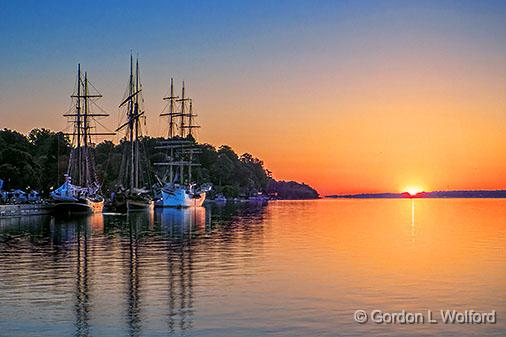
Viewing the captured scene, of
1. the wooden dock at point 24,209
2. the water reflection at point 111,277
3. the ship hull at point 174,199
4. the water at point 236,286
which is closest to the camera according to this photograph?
the water at point 236,286

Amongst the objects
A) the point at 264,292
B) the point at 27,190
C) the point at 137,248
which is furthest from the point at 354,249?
the point at 27,190

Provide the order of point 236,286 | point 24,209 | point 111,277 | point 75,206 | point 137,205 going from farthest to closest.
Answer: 1. point 137,205
2. point 75,206
3. point 24,209
4. point 111,277
5. point 236,286

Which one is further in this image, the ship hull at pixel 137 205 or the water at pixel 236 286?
the ship hull at pixel 137 205

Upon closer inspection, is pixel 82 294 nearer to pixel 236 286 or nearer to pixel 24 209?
pixel 236 286

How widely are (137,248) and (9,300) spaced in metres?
21.0

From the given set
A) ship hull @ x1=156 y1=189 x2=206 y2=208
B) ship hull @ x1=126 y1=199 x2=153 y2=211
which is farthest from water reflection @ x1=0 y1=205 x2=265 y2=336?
ship hull @ x1=156 y1=189 x2=206 y2=208

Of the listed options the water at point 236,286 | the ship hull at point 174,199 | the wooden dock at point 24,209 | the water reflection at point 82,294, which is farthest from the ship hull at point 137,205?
the water reflection at point 82,294

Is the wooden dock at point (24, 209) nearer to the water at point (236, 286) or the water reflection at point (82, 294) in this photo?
the water at point (236, 286)

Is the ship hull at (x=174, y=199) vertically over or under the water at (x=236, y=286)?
over

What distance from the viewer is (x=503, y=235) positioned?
64.1 metres

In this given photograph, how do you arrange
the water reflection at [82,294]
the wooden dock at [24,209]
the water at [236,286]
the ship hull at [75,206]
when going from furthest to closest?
1. the ship hull at [75,206]
2. the wooden dock at [24,209]
3. the water at [236,286]
4. the water reflection at [82,294]

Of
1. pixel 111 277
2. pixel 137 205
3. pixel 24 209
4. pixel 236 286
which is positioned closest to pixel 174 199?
pixel 137 205

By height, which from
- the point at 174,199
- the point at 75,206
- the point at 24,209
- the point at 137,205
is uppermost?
the point at 174,199

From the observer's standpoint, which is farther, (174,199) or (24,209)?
(174,199)
